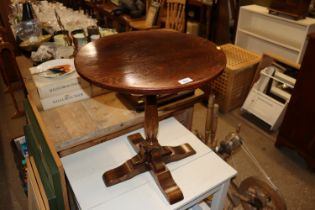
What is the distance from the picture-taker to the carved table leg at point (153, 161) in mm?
960

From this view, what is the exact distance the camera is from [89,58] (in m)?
0.87

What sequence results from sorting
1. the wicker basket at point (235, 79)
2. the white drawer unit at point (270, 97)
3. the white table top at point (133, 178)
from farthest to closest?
the wicker basket at point (235, 79) < the white drawer unit at point (270, 97) < the white table top at point (133, 178)

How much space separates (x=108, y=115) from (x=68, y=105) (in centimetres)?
22

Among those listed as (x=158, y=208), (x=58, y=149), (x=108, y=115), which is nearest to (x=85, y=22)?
(x=108, y=115)

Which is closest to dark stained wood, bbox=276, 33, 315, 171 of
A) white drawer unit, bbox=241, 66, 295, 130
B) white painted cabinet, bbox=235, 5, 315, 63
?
white drawer unit, bbox=241, 66, 295, 130

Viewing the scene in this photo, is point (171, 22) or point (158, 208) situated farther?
point (171, 22)

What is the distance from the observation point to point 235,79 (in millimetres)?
2305

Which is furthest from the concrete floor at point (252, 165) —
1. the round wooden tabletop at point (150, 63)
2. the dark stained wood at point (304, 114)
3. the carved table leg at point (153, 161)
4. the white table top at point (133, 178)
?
the round wooden tabletop at point (150, 63)

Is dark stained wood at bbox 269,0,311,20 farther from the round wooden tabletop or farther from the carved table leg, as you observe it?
the carved table leg

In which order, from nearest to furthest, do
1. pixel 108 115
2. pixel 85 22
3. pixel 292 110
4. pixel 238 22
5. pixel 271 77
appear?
pixel 108 115
pixel 292 110
pixel 85 22
pixel 271 77
pixel 238 22

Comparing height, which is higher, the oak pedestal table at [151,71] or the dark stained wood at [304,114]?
the oak pedestal table at [151,71]

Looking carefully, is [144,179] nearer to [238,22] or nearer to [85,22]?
[85,22]

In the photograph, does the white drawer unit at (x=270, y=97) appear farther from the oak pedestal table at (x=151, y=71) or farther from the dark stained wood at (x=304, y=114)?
the oak pedestal table at (x=151, y=71)

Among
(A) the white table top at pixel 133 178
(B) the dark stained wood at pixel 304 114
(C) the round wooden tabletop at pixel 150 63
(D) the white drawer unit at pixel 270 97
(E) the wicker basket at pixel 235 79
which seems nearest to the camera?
(C) the round wooden tabletop at pixel 150 63
